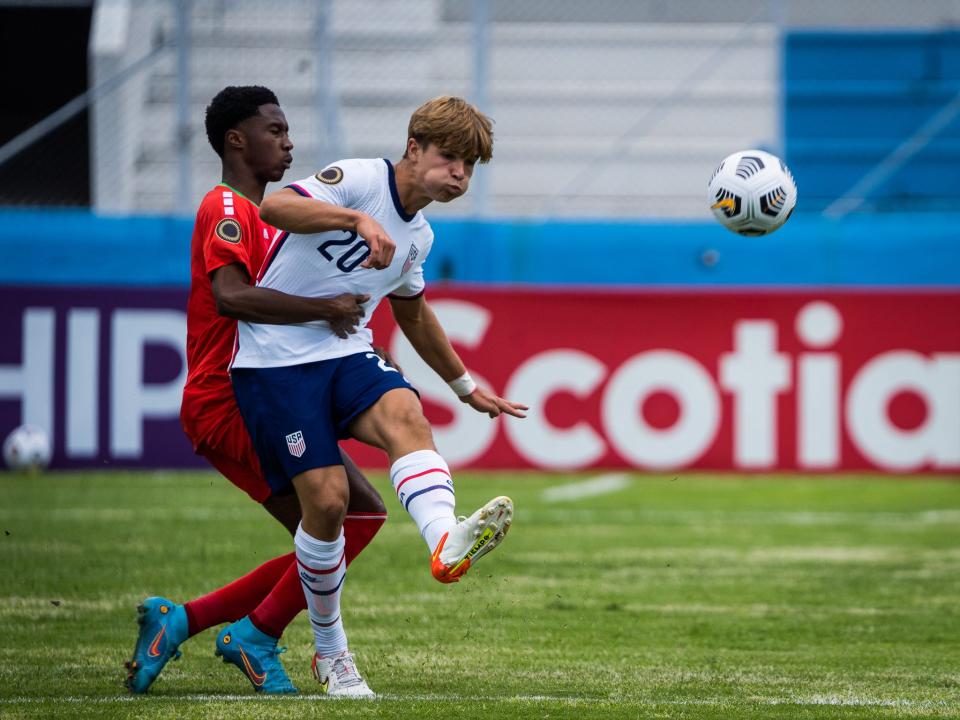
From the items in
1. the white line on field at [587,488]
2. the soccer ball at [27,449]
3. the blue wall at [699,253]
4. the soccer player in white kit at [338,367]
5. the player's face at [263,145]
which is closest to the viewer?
the soccer player in white kit at [338,367]

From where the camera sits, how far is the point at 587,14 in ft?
52.2

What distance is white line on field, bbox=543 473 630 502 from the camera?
1170cm

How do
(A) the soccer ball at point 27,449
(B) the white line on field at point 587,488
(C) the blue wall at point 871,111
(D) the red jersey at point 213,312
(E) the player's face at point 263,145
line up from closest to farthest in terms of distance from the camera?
(D) the red jersey at point 213,312 < (E) the player's face at point 263,145 < (B) the white line on field at point 587,488 < (A) the soccer ball at point 27,449 < (C) the blue wall at point 871,111

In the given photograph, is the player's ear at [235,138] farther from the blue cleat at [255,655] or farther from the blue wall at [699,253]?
the blue wall at [699,253]

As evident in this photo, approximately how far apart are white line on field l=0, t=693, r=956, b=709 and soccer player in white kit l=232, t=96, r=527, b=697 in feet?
0.51

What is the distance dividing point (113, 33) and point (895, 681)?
11.5 metres

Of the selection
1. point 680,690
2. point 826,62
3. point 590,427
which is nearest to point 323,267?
point 680,690

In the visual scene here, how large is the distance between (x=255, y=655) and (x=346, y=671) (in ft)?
1.10

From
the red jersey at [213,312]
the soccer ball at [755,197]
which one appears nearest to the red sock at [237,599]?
the red jersey at [213,312]

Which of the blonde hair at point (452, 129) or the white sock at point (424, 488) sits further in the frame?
the blonde hair at point (452, 129)

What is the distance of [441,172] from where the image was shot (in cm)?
466

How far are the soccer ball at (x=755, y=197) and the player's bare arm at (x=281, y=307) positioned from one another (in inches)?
78.8

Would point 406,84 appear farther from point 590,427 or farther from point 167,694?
point 167,694

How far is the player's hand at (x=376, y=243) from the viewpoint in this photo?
4.32 metres
